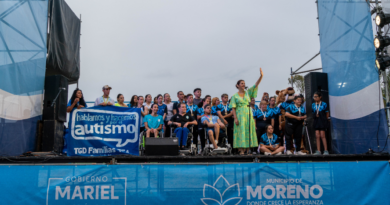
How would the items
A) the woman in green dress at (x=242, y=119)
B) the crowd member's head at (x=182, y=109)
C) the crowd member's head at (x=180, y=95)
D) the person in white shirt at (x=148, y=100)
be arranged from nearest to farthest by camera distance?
the woman in green dress at (x=242, y=119) → the crowd member's head at (x=182, y=109) → the person in white shirt at (x=148, y=100) → the crowd member's head at (x=180, y=95)

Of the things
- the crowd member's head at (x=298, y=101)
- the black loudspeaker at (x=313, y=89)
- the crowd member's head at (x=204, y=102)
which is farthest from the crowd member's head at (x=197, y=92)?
the black loudspeaker at (x=313, y=89)

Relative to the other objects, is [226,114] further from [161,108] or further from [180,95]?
[161,108]

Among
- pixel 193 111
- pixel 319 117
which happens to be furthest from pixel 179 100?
pixel 319 117

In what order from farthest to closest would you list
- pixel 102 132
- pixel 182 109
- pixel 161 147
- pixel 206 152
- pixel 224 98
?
1. pixel 224 98
2. pixel 182 109
3. pixel 206 152
4. pixel 102 132
5. pixel 161 147

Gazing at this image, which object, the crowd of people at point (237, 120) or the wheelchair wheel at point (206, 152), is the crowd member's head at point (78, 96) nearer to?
the crowd of people at point (237, 120)

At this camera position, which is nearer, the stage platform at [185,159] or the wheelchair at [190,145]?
the stage platform at [185,159]

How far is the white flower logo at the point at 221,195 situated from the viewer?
16.9 feet

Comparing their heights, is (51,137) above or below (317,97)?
below

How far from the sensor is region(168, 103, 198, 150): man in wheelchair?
25.3ft

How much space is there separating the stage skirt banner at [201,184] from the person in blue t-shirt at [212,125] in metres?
2.24

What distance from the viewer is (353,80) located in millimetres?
6918

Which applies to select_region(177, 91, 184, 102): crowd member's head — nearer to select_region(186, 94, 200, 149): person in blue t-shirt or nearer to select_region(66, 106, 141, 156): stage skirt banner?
select_region(186, 94, 200, 149): person in blue t-shirt

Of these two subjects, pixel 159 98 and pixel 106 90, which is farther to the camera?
pixel 159 98

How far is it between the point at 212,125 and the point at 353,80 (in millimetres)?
3180
